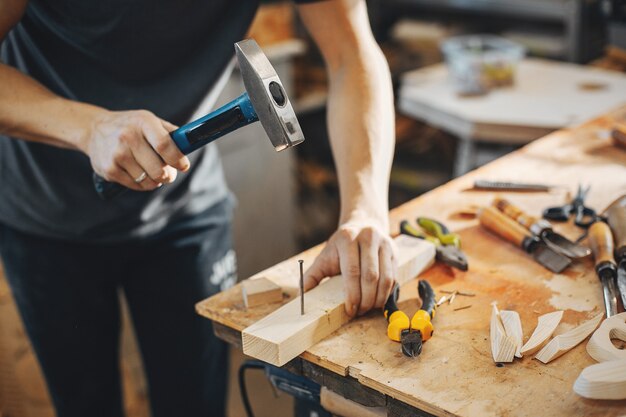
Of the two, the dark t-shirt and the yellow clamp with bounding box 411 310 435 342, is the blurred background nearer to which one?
the dark t-shirt

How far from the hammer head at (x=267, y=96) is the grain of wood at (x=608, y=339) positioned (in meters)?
0.49

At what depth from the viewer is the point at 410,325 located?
3.27 feet

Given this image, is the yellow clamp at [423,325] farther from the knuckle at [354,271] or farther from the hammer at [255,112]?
the hammer at [255,112]

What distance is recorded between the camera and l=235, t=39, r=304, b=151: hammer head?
0.94 m

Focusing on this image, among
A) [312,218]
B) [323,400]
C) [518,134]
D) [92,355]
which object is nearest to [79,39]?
[92,355]

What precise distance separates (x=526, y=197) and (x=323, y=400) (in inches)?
25.5

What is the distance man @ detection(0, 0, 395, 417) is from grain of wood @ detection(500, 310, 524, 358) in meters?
0.18

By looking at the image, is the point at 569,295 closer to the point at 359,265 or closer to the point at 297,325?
the point at 359,265

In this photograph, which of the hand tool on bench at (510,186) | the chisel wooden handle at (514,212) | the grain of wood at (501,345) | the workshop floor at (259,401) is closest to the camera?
the grain of wood at (501,345)

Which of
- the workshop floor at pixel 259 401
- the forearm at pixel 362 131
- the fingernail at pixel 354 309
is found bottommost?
the workshop floor at pixel 259 401

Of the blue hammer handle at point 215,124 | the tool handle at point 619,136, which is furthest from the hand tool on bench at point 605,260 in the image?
the blue hammer handle at point 215,124

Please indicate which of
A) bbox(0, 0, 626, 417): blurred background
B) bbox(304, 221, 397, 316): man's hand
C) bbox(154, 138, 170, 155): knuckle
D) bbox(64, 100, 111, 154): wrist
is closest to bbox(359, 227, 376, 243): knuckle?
bbox(304, 221, 397, 316): man's hand

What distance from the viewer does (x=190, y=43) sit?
1.36 m

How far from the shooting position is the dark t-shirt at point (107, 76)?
127 cm
